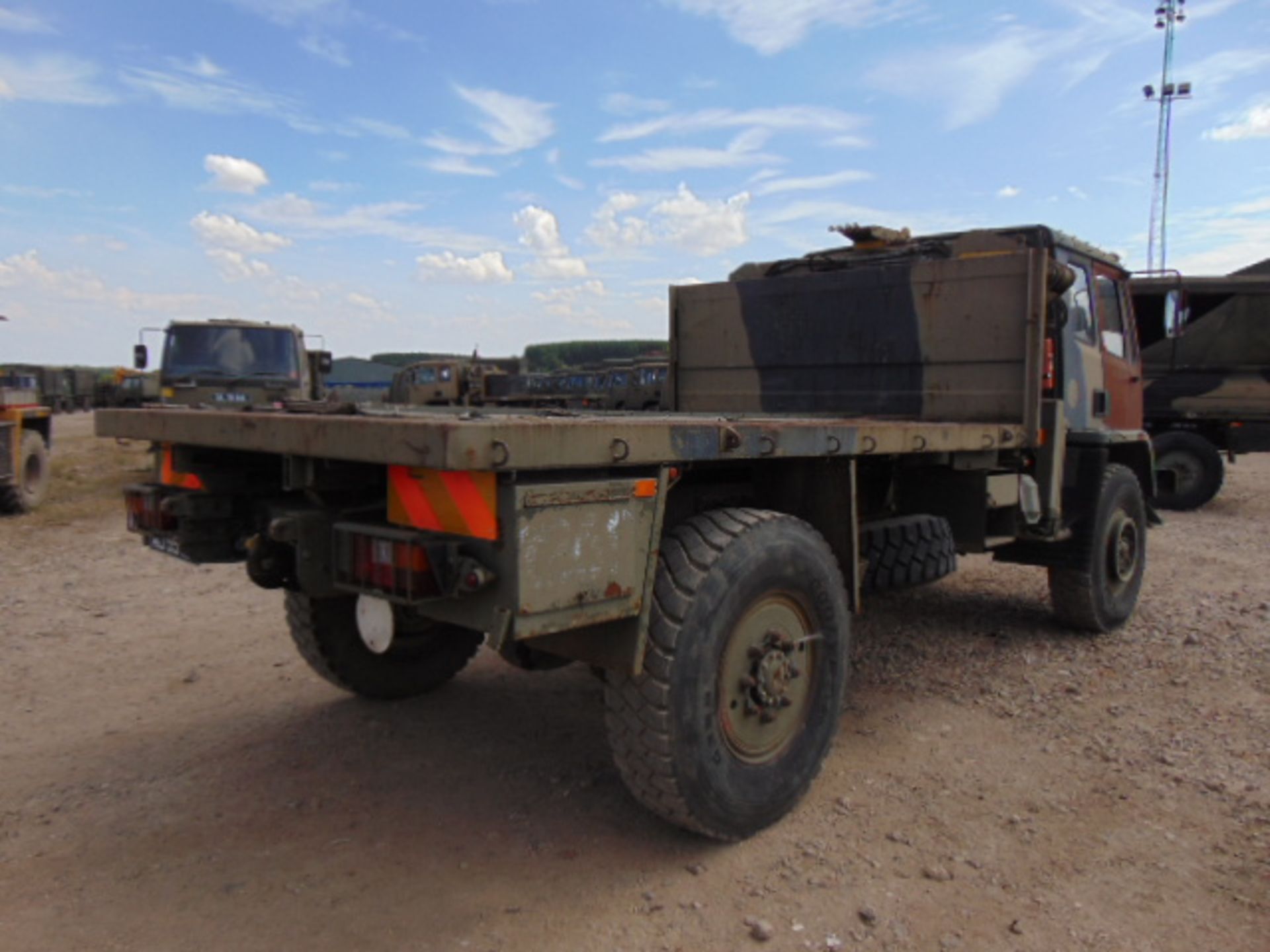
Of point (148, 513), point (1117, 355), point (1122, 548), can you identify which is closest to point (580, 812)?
point (148, 513)

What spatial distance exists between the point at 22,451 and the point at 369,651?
334 inches

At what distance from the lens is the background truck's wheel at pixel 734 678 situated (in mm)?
2744

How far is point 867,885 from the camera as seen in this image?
2.82 meters

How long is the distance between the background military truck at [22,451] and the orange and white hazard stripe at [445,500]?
9.39m

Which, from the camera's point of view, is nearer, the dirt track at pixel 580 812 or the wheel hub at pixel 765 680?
the dirt track at pixel 580 812

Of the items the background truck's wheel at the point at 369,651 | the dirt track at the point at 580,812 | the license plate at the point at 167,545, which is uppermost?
the license plate at the point at 167,545

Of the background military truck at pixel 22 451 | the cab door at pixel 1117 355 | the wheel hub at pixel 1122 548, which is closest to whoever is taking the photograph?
the cab door at pixel 1117 355

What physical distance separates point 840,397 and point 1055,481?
3.91 feet

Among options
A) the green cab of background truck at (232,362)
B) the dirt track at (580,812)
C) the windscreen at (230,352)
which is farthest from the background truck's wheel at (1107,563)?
the windscreen at (230,352)

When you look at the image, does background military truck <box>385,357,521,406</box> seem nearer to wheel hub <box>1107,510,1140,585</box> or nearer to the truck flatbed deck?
wheel hub <box>1107,510,1140,585</box>

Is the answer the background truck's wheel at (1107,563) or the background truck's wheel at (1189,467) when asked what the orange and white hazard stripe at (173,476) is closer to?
the background truck's wheel at (1107,563)

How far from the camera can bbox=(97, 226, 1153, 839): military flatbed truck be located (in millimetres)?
2449

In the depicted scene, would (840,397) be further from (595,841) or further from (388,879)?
(388,879)

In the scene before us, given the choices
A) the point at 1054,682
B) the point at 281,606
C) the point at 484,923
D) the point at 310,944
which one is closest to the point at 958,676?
the point at 1054,682
